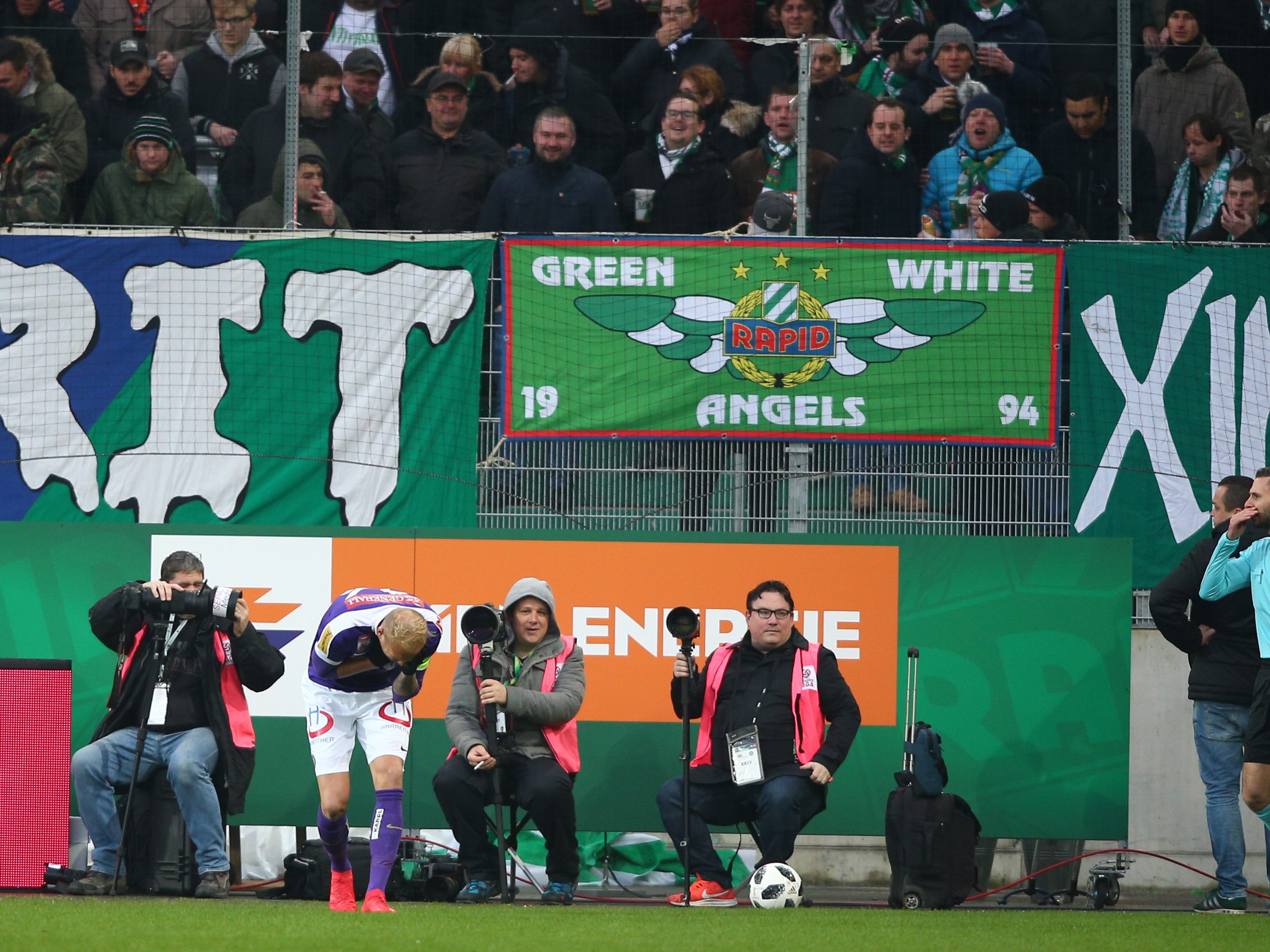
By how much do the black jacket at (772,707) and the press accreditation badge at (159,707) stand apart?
2.59 m

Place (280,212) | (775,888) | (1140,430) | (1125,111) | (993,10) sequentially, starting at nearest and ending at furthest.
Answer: (775,888) < (1140,430) < (280,212) < (1125,111) < (993,10)

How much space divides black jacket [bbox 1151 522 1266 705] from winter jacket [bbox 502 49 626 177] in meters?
4.55

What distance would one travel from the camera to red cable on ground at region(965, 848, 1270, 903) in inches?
346

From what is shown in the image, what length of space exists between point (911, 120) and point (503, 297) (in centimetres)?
297

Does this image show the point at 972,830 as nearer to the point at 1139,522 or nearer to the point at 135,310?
the point at 1139,522

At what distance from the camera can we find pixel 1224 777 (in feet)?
27.3

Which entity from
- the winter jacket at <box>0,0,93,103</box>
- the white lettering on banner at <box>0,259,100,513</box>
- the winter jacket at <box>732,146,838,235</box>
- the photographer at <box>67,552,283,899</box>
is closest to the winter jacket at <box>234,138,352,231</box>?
the white lettering on banner at <box>0,259,100,513</box>

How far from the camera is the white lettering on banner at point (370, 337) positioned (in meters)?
9.87

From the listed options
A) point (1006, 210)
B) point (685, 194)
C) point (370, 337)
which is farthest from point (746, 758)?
point (1006, 210)

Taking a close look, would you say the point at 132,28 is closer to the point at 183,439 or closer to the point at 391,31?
the point at 391,31

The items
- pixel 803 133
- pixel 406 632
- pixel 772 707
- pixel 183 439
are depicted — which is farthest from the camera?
pixel 803 133

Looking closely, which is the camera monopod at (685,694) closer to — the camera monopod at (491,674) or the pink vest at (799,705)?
the pink vest at (799,705)

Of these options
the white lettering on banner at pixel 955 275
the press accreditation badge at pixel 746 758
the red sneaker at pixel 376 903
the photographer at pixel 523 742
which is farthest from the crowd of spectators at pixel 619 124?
the red sneaker at pixel 376 903

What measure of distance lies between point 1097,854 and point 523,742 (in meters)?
3.48
